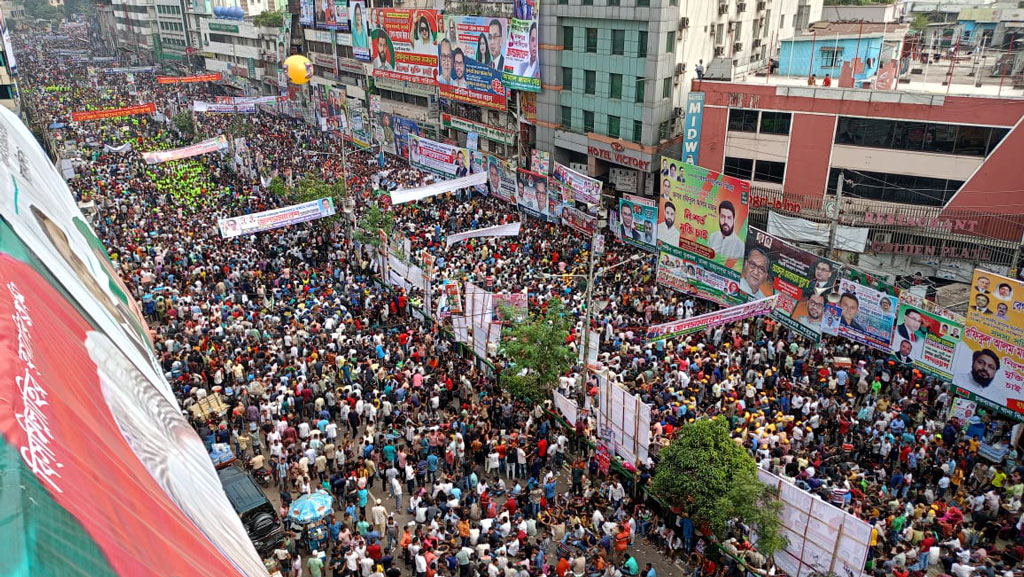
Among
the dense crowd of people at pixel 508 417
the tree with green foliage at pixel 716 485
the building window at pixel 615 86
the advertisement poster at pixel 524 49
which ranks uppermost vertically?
the advertisement poster at pixel 524 49

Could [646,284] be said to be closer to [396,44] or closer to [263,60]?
[396,44]

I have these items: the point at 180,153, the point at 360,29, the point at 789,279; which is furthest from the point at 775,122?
the point at 360,29

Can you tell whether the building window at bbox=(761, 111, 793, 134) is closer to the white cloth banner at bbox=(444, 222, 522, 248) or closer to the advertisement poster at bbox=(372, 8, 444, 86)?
the white cloth banner at bbox=(444, 222, 522, 248)

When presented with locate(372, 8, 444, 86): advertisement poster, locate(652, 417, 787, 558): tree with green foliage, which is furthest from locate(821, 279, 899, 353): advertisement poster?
locate(372, 8, 444, 86): advertisement poster

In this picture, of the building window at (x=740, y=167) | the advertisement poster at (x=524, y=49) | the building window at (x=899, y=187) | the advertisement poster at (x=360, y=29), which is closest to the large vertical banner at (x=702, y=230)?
the building window at (x=740, y=167)

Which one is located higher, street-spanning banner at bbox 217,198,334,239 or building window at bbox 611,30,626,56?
building window at bbox 611,30,626,56

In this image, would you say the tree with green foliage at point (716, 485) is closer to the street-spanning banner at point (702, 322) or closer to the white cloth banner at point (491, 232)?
the street-spanning banner at point (702, 322)
